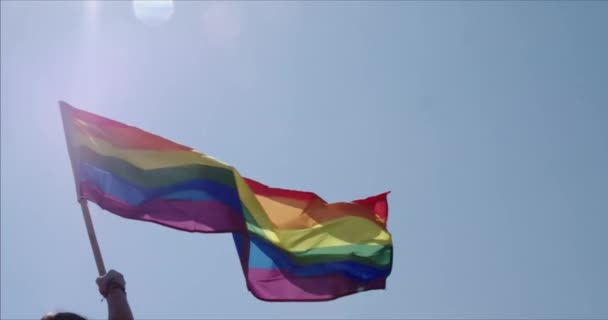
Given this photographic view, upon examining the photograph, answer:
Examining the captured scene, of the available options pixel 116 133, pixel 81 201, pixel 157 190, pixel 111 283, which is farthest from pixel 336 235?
pixel 111 283

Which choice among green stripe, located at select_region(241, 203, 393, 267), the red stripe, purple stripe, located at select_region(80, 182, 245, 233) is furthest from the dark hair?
the red stripe

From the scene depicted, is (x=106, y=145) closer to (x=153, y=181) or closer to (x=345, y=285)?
(x=153, y=181)

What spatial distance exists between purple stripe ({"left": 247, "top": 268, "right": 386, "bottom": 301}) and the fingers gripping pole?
246 centimetres

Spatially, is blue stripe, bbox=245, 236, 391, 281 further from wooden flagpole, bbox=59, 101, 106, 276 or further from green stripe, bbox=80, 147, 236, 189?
wooden flagpole, bbox=59, 101, 106, 276

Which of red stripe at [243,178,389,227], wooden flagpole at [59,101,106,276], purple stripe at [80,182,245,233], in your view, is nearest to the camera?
wooden flagpole at [59,101,106,276]

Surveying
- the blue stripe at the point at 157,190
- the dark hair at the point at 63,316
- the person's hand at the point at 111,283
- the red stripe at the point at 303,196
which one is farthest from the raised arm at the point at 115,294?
the red stripe at the point at 303,196

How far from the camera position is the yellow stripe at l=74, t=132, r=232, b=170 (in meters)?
11.3

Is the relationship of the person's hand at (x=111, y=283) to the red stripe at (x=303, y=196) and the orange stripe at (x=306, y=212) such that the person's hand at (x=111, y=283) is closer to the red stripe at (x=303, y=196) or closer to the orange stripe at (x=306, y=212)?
the orange stripe at (x=306, y=212)

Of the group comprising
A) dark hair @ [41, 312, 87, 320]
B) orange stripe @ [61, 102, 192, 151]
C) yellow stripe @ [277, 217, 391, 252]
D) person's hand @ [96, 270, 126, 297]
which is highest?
orange stripe @ [61, 102, 192, 151]

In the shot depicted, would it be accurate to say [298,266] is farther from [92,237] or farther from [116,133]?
[92,237]

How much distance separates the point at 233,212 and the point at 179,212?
2.49ft

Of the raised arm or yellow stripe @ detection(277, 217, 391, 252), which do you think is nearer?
the raised arm

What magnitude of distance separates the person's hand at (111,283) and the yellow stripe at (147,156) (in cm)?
437

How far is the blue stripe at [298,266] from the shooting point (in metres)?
11.0
